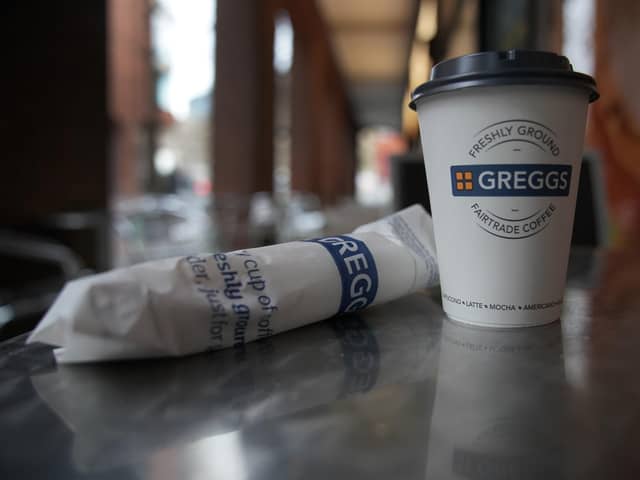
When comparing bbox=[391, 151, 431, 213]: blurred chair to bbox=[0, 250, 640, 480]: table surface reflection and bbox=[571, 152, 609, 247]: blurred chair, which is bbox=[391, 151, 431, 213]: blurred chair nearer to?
bbox=[571, 152, 609, 247]: blurred chair

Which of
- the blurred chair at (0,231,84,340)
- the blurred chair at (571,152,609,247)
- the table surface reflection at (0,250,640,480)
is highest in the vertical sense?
the table surface reflection at (0,250,640,480)

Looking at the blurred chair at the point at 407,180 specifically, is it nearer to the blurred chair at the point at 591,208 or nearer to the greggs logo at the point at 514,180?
the blurred chair at the point at 591,208

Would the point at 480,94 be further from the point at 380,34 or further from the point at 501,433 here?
the point at 380,34

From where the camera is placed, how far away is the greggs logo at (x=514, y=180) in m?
0.42

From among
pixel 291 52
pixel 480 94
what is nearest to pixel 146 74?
pixel 291 52


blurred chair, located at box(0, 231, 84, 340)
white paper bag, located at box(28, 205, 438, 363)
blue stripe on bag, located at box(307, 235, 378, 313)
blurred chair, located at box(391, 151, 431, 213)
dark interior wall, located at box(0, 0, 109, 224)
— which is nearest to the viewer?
white paper bag, located at box(28, 205, 438, 363)

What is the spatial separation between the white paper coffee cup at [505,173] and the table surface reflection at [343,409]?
37mm

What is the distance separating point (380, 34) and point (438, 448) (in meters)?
9.30

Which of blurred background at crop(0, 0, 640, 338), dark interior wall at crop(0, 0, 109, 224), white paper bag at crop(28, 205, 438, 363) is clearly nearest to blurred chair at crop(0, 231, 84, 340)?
blurred background at crop(0, 0, 640, 338)

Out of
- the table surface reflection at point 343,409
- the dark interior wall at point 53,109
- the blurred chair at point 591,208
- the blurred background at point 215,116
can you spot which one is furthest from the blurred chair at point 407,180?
the dark interior wall at point 53,109

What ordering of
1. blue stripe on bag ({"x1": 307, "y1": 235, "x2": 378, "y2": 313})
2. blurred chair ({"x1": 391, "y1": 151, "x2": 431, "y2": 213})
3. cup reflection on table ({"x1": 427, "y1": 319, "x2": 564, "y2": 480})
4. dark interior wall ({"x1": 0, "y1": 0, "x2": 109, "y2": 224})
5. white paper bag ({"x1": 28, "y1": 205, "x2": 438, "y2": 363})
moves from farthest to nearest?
1. dark interior wall ({"x1": 0, "y1": 0, "x2": 109, "y2": 224})
2. blurred chair ({"x1": 391, "y1": 151, "x2": 431, "y2": 213})
3. blue stripe on bag ({"x1": 307, "y1": 235, "x2": 378, "y2": 313})
4. white paper bag ({"x1": 28, "y1": 205, "x2": 438, "y2": 363})
5. cup reflection on table ({"x1": 427, "y1": 319, "x2": 564, "y2": 480})

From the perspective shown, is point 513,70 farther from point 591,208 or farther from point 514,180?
point 591,208

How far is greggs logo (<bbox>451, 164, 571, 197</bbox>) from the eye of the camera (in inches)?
16.6

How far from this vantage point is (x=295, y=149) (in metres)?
9.02
